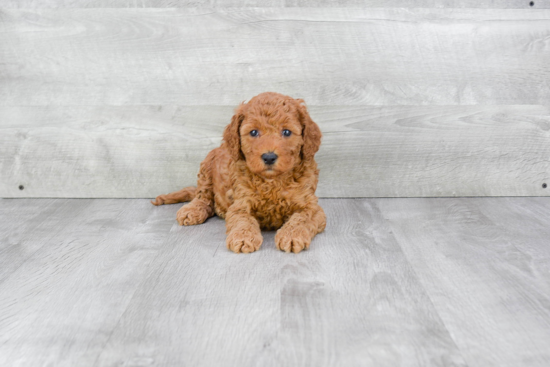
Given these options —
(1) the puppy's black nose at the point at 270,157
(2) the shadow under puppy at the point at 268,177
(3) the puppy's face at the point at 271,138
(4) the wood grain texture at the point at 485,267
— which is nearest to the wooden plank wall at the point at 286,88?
(4) the wood grain texture at the point at 485,267

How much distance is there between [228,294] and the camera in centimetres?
159

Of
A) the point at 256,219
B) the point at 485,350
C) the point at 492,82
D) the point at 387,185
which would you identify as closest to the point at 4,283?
the point at 256,219

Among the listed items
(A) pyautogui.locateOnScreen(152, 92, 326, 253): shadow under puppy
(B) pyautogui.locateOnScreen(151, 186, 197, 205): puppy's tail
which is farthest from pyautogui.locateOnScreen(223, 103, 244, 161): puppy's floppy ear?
(B) pyautogui.locateOnScreen(151, 186, 197, 205): puppy's tail

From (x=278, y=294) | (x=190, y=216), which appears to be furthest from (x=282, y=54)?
(x=278, y=294)

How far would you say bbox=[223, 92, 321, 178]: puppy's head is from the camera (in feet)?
6.35

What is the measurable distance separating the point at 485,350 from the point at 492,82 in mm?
1844

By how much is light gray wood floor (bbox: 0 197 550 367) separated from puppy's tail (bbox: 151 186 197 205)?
223 mm

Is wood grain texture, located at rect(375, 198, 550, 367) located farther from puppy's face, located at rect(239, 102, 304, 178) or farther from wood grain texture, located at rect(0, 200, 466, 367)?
puppy's face, located at rect(239, 102, 304, 178)

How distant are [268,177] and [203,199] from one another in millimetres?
520

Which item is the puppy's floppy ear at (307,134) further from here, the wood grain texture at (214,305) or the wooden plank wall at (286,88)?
the wooden plank wall at (286,88)

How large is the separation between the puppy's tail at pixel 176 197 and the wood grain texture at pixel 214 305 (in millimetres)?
463

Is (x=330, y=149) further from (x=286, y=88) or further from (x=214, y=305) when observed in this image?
(x=214, y=305)

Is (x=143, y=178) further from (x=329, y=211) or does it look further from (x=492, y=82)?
(x=492, y=82)

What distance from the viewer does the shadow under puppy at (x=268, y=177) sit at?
1.94 metres
